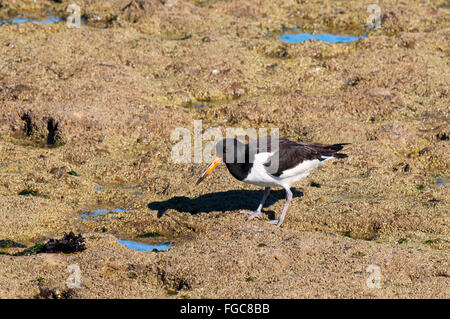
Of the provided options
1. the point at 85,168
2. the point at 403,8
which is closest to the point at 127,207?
the point at 85,168

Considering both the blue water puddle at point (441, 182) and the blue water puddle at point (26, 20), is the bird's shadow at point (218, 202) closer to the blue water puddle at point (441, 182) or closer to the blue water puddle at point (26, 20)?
the blue water puddle at point (441, 182)

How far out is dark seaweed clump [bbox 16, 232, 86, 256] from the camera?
23.3 ft

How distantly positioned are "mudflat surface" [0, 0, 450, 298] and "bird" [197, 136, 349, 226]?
43 centimetres

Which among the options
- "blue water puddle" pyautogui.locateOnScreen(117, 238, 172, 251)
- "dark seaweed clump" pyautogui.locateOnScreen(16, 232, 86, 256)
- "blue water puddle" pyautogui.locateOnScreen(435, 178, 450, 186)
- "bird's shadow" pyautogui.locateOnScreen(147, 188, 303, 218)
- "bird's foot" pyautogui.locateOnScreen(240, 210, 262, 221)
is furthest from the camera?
"blue water puddle" pyautogui.locateOnScreen(435, 178, 450, 186)

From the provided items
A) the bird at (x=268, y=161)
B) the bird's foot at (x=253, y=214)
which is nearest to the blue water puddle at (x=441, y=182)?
the bird at (x=268, y=161)

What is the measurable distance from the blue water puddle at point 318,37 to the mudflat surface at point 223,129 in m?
0.28

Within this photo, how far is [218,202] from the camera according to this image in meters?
8.74

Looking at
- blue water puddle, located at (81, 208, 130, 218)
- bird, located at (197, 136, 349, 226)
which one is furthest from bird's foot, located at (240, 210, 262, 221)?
blue water puddle, located at (81, 208, 130, 218)

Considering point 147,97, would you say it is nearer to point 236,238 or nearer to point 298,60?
point 298,60

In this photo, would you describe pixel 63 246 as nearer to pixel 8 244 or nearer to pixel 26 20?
pixel 8 244

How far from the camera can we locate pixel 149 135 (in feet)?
34.4

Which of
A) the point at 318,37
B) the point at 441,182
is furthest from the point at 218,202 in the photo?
the point at 318,37

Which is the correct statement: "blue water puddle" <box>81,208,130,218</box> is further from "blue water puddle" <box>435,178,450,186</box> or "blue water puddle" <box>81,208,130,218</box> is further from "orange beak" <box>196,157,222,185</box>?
"blue water puddle" <box>435,178,450,186</box>

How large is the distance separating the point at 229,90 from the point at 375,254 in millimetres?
5758
